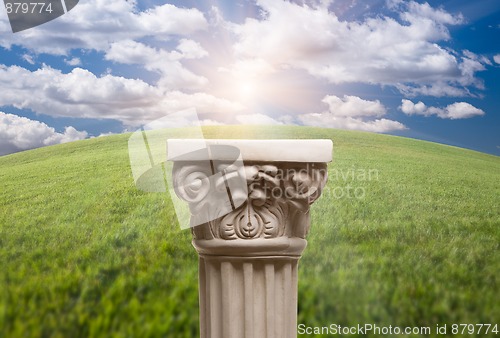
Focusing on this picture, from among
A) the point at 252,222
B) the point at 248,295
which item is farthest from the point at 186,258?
the point at 252,222

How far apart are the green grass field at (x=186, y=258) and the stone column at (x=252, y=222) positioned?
188 centimetres

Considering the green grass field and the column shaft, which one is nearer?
the column shaft

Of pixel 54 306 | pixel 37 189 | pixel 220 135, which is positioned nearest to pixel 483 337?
pixel 54 306

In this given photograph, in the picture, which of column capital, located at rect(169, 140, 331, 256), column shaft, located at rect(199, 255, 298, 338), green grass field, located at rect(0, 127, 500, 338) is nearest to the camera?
column capital, located at rect(169, 140, 331, 256)

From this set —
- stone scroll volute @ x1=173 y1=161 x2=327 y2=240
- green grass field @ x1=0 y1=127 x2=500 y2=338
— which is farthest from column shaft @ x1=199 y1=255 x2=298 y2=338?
green grass field @ x1=0 y1=127 x2=500 y2=338

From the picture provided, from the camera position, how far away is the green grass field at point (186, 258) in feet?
14.9

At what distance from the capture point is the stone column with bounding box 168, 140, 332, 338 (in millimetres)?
2324

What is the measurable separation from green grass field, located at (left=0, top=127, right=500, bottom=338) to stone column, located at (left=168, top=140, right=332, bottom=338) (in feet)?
6.18

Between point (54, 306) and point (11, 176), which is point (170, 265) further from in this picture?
point (11, 176)

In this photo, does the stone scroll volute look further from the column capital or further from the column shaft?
the column shaft

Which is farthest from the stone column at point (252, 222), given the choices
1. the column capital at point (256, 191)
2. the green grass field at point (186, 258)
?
the green grass field at point (186, 258)

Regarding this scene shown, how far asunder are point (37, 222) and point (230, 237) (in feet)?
14.5

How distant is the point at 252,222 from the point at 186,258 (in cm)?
284

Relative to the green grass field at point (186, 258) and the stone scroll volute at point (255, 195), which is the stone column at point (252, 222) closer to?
the stone scroll volute at point (255, 195)
